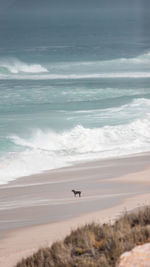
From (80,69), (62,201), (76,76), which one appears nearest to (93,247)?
(62,201)

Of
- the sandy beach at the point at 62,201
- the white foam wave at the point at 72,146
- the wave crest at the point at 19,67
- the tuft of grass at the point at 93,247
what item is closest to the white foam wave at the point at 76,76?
the wave crest at the point at 19,67

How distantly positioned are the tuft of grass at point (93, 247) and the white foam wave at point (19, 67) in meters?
44.7

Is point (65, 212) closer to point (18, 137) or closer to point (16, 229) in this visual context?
point (16, 229)

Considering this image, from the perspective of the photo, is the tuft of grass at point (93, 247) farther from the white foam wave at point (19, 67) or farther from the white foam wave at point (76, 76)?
the white foam wave at point (19, 67)

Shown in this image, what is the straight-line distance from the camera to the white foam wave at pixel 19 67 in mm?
52209

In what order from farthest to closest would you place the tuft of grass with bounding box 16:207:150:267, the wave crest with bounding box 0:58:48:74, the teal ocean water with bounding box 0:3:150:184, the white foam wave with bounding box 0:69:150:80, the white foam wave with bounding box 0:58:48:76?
1. the white foam wave with bounding box 0:58:48:76
2. the wave crest with bounding box 0:58:48:74
3. the white foam wave with bounding box 0:69:150:80
4. the teal ocean water with bounding box 0:3:150:184
5. the tuft of grass with bounding box 16:207:150:267

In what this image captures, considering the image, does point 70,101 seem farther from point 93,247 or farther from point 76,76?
point 93,247

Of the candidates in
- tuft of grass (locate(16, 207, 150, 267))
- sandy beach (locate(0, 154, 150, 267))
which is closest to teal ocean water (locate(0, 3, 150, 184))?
sandy beach (locate(0, 154, 150, 267))

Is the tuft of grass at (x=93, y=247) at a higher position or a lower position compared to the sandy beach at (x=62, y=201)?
lower

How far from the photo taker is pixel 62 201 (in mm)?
11438

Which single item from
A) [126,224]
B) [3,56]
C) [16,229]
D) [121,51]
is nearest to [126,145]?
[16,229]

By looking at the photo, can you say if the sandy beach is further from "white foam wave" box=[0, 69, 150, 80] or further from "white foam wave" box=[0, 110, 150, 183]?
"white foam wave" box=[0, 69, 150, 80]

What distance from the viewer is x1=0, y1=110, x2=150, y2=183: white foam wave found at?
53.0ft

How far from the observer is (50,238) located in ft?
27.3
